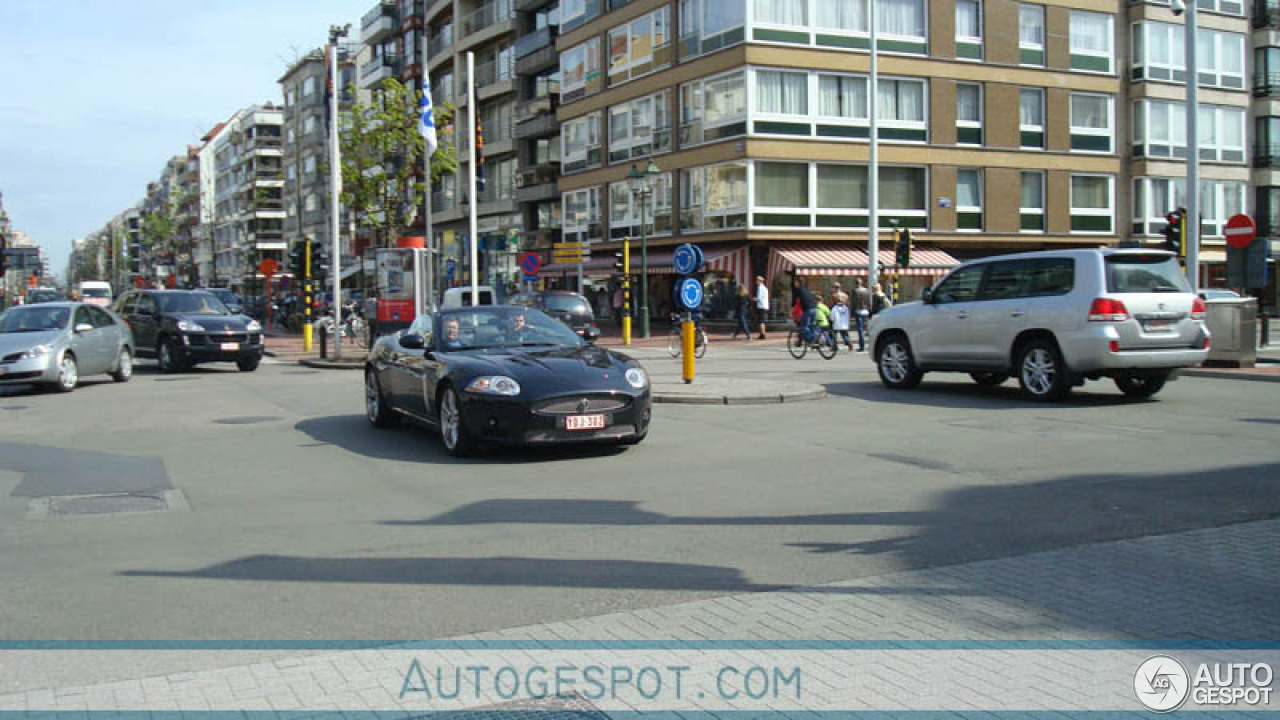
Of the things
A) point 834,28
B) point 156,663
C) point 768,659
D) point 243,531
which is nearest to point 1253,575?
point 768,659

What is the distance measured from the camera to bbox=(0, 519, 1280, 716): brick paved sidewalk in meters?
3.97

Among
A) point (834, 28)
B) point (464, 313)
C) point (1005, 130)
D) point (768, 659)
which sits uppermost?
point (834, 28)

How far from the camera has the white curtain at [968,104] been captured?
40250 millimetres

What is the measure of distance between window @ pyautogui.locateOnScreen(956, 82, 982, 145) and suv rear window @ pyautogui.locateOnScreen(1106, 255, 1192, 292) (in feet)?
92.0

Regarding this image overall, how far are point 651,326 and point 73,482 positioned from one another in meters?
35.3

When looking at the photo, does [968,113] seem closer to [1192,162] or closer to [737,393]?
[1192,162]

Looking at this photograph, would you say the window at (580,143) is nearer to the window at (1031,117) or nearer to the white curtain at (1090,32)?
the window at (1031,117)

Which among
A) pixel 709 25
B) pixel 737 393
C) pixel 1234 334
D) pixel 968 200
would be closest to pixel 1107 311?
pixel 737 393

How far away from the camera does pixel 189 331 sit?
71.6 feet

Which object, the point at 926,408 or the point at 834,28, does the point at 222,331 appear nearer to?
the point at 926,408

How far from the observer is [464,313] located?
37.3 ft

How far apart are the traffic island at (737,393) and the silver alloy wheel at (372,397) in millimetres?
3790

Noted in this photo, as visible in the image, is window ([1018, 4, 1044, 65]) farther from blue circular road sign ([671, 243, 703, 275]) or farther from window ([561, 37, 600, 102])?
blue circular road sign ([671, 243, 703, 275])

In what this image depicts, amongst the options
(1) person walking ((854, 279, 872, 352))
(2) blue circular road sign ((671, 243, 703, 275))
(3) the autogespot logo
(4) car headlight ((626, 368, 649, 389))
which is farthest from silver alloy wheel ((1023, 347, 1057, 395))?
(1) person walking ((854, 279, 872, 352))
